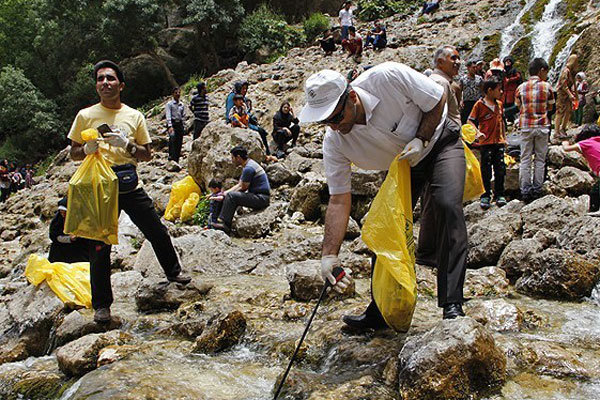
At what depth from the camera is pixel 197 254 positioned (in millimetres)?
6227

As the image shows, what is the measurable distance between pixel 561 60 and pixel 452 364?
525 inches

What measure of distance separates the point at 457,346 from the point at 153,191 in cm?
941

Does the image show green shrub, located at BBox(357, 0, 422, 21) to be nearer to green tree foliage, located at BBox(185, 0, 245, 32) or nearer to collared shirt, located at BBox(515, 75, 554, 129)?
green tree foliage, located at BBox(185, 0, 245, 32)

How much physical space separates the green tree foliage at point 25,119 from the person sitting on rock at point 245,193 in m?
24.9

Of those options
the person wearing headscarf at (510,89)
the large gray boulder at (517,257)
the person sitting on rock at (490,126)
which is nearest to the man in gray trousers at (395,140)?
the large gray boulder at (517,257)

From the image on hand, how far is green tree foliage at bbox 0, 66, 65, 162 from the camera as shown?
93.7 feet

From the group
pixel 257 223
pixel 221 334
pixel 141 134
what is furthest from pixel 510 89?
pixel 221 334

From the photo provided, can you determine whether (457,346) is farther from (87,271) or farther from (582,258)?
(87,271)

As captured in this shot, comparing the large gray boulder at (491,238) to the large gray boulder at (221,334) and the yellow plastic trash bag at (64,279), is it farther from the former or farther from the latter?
the yellow plastic trash bag at (64,279)

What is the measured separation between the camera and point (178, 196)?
9.51 metres

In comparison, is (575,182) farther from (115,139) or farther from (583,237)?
(115,139)

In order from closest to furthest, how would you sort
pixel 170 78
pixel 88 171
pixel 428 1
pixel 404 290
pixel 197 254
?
pixel 404 290 → pixel 88 171 → pixel 197 254 → pixel 428 1 → pixel 170 78

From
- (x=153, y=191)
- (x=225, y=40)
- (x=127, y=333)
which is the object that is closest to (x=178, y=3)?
(x=225, y=40)

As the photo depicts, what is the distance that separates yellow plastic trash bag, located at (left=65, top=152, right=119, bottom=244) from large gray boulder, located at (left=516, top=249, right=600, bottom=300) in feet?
12.2
